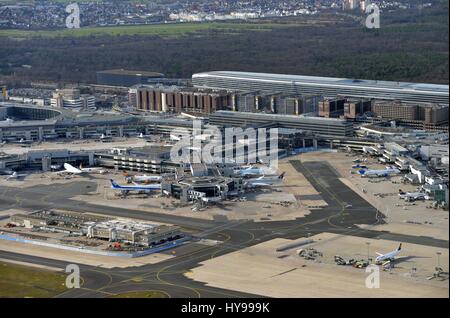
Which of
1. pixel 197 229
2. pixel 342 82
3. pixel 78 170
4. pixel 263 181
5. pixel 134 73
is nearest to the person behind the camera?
pixel 197 229

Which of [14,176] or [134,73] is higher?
[134,73]

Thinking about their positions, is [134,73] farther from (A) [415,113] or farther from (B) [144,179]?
(B) [144,179]

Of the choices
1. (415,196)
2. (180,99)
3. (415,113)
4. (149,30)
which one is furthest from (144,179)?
(149,30)

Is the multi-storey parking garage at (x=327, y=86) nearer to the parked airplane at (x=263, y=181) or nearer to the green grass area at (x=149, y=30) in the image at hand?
the parked airplane at (x=263, y=181)

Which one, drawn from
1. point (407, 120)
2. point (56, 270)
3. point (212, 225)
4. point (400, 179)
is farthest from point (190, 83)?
point (56, 270)

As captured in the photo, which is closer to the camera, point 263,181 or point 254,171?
point 263,181

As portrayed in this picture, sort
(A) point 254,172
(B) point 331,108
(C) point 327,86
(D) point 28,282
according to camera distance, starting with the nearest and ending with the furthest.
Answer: (D) point 28,282 < (A) point 254,172 < (B) point 331,108 < (C) point 327,86
